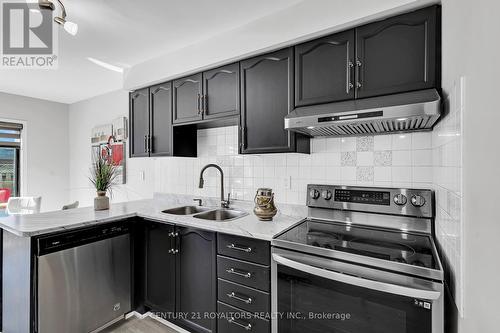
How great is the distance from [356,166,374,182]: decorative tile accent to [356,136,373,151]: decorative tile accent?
137 millimetres

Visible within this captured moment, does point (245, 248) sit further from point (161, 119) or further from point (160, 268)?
point (161, 119)

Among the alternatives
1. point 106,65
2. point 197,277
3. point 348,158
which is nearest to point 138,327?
point 197,277

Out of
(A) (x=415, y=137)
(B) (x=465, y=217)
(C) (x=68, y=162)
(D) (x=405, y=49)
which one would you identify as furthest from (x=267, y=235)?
(C) (x=68, y=162)

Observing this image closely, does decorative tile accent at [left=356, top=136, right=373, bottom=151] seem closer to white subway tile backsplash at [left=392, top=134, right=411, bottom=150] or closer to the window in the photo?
white subway tile backsplash at [left=392, top=134, right=411, bottom=150]

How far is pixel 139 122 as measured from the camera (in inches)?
109

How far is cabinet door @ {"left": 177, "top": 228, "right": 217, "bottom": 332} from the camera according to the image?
178 cm

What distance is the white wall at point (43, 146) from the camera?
3.95m

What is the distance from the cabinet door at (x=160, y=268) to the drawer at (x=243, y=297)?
→ 1.73ft

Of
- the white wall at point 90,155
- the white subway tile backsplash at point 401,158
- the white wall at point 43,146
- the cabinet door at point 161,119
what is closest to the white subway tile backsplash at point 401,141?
the white subway tile backsplash at point 401,158

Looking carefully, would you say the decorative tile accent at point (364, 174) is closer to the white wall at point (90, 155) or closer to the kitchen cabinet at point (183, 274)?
the kitchen cabinet at point (183, 274)

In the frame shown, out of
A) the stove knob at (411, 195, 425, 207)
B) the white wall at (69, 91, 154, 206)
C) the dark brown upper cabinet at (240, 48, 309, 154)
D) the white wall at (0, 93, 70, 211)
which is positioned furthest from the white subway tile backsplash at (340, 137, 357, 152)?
the white wall at (0, 93, 70, 211)

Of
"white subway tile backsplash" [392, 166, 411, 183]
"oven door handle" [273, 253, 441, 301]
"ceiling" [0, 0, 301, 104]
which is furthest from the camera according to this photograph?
"ceiling" [0, 0, 301, 104]

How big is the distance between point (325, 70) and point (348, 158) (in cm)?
65

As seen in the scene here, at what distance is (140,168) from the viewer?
331 cm
